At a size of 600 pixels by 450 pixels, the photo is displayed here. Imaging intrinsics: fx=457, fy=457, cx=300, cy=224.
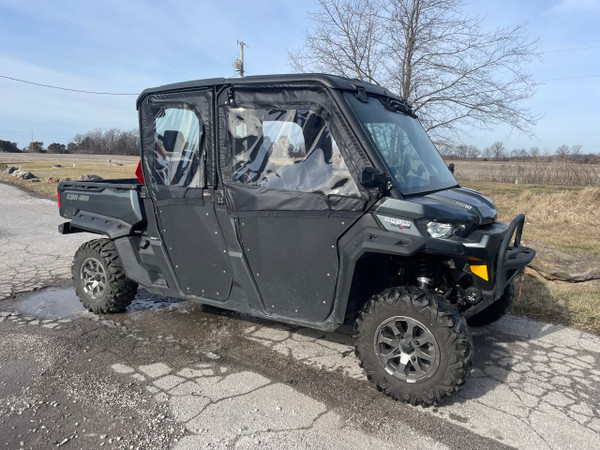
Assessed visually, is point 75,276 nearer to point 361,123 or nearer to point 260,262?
point 260,262

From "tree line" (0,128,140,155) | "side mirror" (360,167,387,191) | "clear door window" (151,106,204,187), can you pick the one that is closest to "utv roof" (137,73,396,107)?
"clear door window" (151,106,204,187)

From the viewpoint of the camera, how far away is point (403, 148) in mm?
3742

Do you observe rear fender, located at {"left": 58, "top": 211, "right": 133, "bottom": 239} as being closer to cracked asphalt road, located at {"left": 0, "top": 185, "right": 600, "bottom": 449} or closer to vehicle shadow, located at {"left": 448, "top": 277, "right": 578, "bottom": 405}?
cracked asphalt road, located at {"left": 0, "top": 185, "right": 600, "bottom": 449}

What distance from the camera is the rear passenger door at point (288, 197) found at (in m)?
3.40

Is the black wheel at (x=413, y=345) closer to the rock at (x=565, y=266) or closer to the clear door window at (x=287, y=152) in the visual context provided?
the clear door window at (x=287, y=152)

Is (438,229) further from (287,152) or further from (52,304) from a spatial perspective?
(52,304)

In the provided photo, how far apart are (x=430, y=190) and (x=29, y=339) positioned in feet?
12.7

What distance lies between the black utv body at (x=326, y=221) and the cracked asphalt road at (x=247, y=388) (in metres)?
0.35

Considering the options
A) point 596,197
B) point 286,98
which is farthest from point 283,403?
point 596,197

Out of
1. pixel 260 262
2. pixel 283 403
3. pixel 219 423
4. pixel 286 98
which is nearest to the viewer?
pixel 219 423

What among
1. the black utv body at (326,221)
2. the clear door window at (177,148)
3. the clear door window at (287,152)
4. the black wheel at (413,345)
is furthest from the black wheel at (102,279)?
the black wheel at (413,345)

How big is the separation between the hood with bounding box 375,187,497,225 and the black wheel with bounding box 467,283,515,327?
1.04m

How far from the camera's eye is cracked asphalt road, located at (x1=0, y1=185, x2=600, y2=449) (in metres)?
2.86

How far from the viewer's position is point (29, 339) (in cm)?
428
